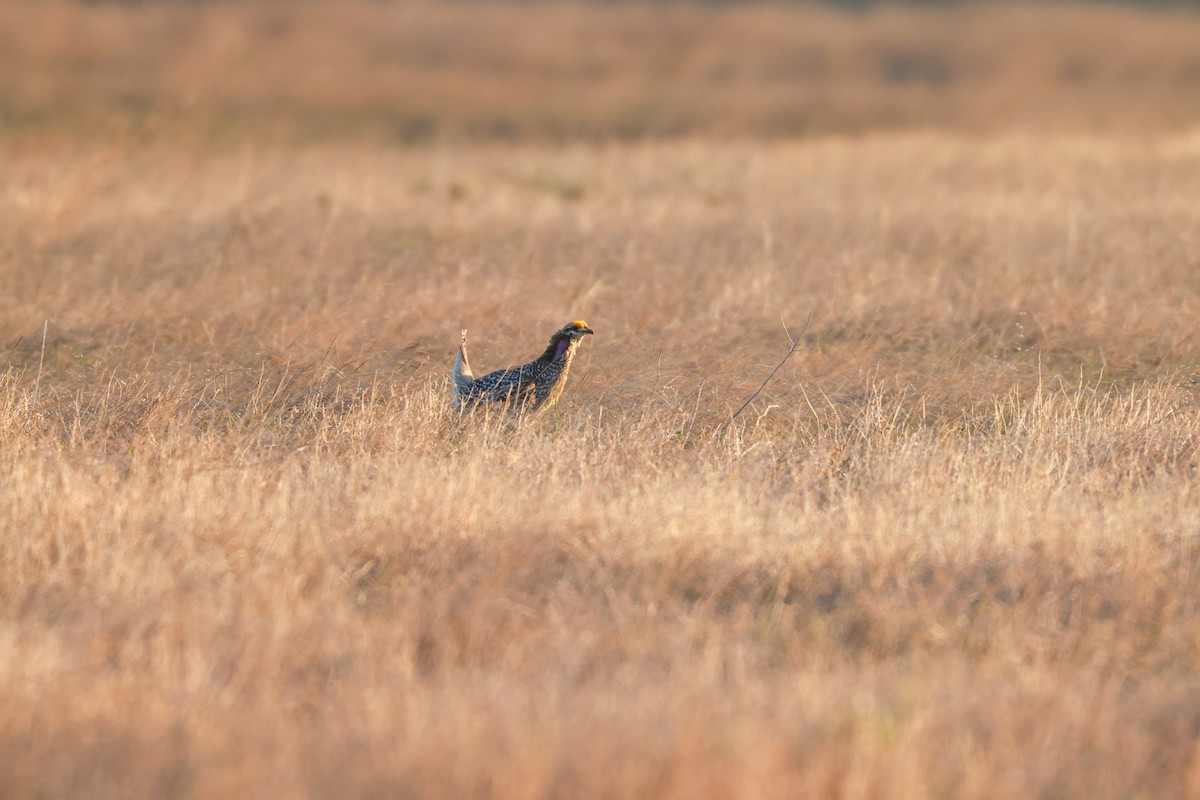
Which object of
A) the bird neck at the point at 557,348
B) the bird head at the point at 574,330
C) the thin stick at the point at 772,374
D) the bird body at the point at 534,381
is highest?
the bird head at the point at 574,330

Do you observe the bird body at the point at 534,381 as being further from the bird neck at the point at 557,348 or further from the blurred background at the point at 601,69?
the blurred background at the point at 601,69

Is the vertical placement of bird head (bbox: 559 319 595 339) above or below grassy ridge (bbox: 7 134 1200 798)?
above

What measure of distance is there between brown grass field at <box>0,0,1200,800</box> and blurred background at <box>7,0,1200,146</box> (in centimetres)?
662

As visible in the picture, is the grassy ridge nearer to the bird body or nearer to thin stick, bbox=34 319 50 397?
thin stick, bbox=34 319 50 397

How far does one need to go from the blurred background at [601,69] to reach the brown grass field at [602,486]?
662 cm

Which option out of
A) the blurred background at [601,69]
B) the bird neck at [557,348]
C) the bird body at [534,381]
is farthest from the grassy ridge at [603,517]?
the blurred background at [601,69]

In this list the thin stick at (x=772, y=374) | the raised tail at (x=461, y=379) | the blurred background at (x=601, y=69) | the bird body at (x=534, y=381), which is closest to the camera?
the bird body at (x=534, y=381)

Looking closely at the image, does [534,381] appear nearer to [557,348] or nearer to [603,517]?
[557,348]

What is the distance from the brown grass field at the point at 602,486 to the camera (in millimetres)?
3924

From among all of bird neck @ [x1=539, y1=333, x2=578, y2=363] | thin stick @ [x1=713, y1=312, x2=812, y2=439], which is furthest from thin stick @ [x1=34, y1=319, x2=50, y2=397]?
thin stick @ [x1=713, y1=312, x2=812, y2=439]

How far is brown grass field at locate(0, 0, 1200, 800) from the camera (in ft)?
12.9

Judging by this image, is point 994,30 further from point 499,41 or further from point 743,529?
point 743,529

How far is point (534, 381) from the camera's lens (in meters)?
7.72

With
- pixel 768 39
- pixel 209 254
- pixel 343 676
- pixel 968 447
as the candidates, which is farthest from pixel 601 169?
pixel 343 676
